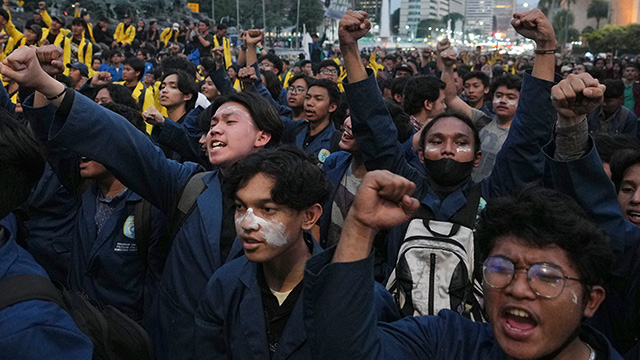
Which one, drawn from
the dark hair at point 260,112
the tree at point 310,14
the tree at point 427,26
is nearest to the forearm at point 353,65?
the dark hair at point 260,112

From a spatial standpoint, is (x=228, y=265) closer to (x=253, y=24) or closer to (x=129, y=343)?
(x=129, y=343)

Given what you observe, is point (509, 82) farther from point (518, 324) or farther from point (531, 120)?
point (518, 324)

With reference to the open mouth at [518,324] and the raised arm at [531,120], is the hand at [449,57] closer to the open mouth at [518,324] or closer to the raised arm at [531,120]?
the raised arm at [531,120]

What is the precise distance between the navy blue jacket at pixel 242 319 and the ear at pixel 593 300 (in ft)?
2.18


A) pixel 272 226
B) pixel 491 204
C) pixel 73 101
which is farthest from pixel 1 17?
pixel 491 204

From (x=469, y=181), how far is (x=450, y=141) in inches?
8.6

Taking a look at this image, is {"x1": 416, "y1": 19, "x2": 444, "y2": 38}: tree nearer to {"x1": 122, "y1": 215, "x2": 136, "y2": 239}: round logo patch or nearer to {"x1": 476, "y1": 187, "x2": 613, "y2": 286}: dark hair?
{"x1": 122, "y1": 215, "x2": 136, "y2": 239}: round logo patch

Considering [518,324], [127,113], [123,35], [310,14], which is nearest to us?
[518,324]

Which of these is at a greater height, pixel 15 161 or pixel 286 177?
pixel 15 161

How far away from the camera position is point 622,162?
3004 millimetres

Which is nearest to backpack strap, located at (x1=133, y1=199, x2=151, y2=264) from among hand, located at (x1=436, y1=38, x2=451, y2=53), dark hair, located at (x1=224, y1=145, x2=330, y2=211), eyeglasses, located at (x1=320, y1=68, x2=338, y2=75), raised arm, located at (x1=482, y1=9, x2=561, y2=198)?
dark hair, located at (x1=224, y1=145, x2=330, y2=211)

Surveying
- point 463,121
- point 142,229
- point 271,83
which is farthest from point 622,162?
point 271,83

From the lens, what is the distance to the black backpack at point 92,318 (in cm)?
167

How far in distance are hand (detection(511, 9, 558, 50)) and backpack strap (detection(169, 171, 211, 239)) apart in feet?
5.19
